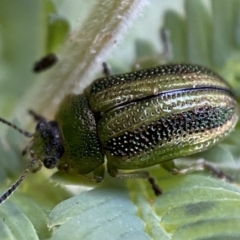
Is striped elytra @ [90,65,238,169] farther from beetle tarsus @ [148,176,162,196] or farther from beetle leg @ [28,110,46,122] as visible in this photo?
beetle leg @ [28,110,46,122]

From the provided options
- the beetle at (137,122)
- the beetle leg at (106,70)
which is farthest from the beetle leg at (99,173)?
the beetle leg at (106,70)

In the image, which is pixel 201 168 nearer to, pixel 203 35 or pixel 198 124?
pixel 198 124

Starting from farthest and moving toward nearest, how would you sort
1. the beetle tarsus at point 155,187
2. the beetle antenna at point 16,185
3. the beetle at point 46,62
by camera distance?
the beetle at point 46,62, the beetle tarsus at point 155,187, the beetle antenna at point 16,185

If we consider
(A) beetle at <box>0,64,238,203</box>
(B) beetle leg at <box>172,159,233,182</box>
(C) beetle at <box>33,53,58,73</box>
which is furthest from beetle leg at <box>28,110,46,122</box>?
(B) beetle leg at <box>172,159,233,182</box>

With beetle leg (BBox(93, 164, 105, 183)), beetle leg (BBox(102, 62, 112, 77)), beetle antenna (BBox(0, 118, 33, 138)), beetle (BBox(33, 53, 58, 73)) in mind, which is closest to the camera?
beetle leg (BBox(93, 164, 105, 183))

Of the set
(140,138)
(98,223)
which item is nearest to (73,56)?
(140,138)

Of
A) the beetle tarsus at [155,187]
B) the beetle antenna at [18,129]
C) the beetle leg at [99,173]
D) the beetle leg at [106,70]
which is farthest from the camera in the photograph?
the beetle leg at [106,70]

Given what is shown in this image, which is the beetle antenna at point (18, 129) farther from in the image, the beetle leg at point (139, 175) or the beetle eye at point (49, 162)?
the beetle leg at point (139, 175)

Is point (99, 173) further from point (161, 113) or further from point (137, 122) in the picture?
point (161, 113)

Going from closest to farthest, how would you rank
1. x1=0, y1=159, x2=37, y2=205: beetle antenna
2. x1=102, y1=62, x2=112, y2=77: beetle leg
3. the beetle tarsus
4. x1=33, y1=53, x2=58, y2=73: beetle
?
x1=0, y1=159, x2=37, y2=205: beetle antenna
the beetle tarsus
x1=33, y1=53, x2=58, y2=73: beetle
x1=102, y1=62, x2=112, y2=77: beetle leg

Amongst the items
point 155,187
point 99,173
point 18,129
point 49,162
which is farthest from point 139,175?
point 18,129
